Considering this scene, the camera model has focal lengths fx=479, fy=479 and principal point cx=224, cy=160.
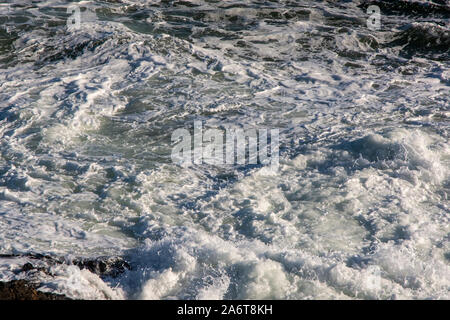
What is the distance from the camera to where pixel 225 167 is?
5828 mm

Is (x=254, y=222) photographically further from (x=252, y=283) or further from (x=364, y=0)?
(x=364, y=0)

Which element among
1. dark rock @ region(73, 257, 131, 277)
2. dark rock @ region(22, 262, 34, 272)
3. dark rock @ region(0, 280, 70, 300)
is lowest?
dark rock @ region(73, 257, 131, 277)

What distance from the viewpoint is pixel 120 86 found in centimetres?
776

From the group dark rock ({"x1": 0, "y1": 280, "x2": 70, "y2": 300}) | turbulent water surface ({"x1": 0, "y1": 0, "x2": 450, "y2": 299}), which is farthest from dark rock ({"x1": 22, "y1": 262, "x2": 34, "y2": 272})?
dark rock ({"x1": 0, "y1": 280, "x2": 70, "y2": 300})

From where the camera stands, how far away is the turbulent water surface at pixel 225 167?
4.02 metres

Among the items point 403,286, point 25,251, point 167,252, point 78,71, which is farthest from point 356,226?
point 78,71

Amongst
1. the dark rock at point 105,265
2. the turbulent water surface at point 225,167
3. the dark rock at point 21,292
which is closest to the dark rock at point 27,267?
the turbulent water surface at point 225,167

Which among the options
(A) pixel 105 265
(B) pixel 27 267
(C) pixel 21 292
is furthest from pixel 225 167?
(C) pixel 21 292

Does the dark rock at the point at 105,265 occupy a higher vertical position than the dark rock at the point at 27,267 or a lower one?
lower

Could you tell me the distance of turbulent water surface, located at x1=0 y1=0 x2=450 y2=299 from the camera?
4.02m

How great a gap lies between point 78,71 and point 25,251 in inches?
189

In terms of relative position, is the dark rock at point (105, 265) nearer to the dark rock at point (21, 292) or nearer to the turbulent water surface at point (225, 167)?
the turbulent water surface at point (225, 167)

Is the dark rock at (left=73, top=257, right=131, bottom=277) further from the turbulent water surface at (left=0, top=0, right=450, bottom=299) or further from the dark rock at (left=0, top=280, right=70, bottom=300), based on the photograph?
the dark rock at (left=0, top=280, right=70, bottom=300)

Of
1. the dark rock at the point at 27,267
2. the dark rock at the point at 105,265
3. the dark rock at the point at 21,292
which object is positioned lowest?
the dark rock at the point at 105,265
